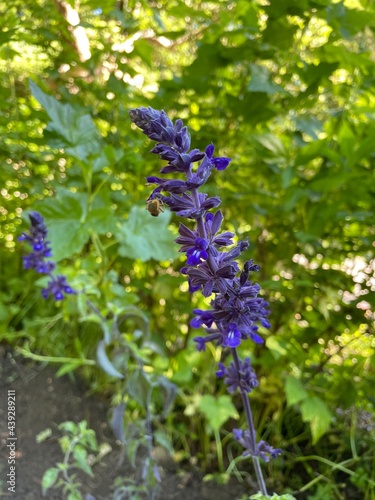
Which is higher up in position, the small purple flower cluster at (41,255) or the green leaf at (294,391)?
the small purple flower cluster at (41,255)

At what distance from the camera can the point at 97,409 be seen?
5.17 ft

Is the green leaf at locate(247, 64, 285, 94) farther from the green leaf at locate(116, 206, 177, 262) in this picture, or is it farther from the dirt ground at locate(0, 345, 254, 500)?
the dirt ground at locate(0, 345, 254, 500)

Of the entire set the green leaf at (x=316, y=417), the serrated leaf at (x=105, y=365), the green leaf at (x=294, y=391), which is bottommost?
the green leaf at (x=316, y=417)

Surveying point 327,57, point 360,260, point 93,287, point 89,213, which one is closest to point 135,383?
point 93,287

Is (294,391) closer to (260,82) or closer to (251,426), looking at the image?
(251,426)

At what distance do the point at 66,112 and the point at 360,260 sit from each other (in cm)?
100

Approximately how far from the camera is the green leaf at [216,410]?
127cm

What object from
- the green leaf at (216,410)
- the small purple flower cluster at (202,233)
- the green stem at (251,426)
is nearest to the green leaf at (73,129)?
the small purple flower cluster at (202,233)

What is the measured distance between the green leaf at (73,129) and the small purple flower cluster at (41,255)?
21 centimetres

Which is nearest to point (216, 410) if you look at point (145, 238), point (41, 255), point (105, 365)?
point (105, 365)

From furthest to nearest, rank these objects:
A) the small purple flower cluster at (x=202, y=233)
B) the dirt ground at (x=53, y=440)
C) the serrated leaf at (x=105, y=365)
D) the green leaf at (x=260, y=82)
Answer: the dirt ground at (x=53, y=440), the green leaf at (x=260, y=82), the serrated leaf at (x=105, y=365), the small purple flower cluster at (x=202, y=233)

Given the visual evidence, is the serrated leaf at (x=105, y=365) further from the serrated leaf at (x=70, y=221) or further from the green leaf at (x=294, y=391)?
the green leaf at (x=294, y=391)

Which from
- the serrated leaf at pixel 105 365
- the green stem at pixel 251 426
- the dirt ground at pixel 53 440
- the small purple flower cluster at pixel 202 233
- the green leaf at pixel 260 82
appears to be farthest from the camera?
the dirt ground at pixel 53 440

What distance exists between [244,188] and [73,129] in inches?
23.8
